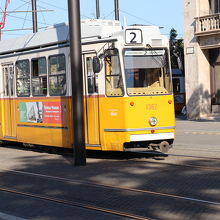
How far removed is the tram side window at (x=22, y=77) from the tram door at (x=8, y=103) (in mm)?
331

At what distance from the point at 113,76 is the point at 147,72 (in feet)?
2.62

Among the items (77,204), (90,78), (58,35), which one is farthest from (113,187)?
(58,35)

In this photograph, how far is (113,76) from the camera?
467 inches

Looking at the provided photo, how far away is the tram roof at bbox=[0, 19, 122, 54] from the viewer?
1226cm

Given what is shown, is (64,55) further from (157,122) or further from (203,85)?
(203,85)

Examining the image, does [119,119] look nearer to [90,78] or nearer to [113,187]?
[90,78]

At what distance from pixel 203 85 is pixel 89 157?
15870mm

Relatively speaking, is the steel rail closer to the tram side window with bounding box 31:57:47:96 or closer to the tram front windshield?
the tram front windshield

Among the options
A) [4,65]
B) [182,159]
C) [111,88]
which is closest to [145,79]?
[111,88]

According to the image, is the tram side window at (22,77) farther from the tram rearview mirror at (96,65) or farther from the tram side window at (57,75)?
the tram rearview mirror at (96,65)

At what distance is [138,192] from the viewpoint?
27.6 feet

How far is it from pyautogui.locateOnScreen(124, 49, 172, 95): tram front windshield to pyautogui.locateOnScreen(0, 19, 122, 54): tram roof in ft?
2.95

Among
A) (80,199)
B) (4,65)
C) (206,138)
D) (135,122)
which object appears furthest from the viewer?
(206,138)

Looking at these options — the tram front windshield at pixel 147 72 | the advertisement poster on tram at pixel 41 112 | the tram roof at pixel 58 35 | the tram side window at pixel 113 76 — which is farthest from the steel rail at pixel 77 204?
the tram roof at pixel 58 35
